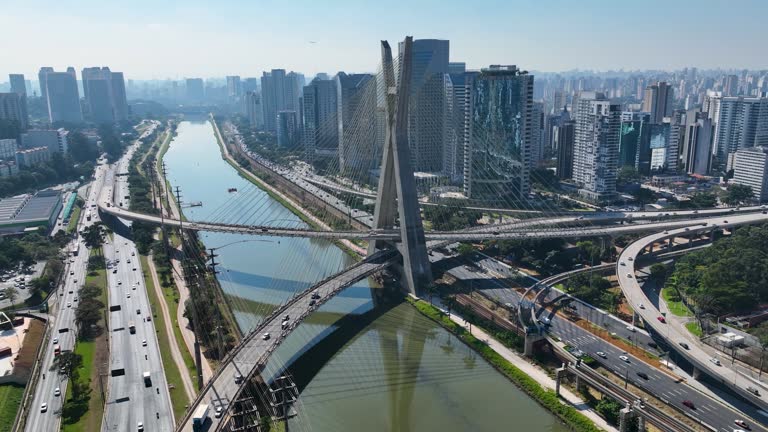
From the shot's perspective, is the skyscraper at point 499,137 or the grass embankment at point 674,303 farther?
the skyscraper at point 499,137

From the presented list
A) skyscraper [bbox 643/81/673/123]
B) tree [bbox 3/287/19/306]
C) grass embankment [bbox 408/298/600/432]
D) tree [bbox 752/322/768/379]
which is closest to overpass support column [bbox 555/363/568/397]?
grass embankment [bbox 408/298/600/432]

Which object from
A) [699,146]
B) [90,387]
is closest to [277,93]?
[699,146]

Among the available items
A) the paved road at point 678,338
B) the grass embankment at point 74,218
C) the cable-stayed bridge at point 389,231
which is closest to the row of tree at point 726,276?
the paved road at point 678,338

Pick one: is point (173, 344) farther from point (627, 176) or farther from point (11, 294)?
point (627, 176)

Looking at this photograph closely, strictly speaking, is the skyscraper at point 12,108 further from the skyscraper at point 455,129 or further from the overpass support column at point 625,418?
the overpass support column at point 625,418

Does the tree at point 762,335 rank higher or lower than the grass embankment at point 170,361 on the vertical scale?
higher

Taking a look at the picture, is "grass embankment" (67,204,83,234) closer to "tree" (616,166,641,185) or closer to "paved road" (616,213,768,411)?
"paved road" (616,213,768,411)
